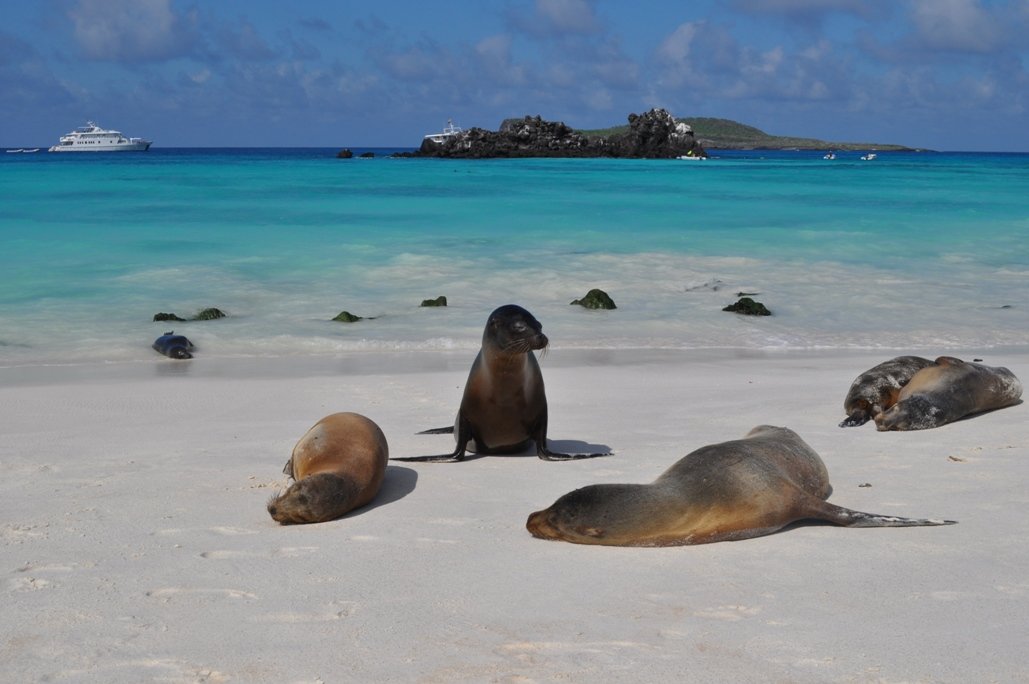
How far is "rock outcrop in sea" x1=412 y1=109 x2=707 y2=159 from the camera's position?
323 feet

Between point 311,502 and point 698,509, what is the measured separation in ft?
5.02

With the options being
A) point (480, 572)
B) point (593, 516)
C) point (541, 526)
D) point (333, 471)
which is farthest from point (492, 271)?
point (480, 572)

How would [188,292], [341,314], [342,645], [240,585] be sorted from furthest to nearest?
[188,292]
[341,314]
[240,585]
[342,645]

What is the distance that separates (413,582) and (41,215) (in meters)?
26.4

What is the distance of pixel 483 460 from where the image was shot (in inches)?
233

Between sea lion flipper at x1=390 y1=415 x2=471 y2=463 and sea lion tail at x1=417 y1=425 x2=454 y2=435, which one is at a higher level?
sea lion flipper at x1=390 y1=415 x2=471 y2=463

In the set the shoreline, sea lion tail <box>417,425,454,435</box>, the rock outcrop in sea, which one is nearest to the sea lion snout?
sea lion tail <box>417,425,454,435</box>

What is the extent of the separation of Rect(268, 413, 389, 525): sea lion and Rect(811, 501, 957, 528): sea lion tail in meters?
1.86

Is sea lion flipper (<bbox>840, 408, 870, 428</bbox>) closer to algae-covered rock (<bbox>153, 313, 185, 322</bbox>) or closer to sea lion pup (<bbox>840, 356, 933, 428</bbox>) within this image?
sea lion pup (<bbox>840, 356, 933, 428</bbox>)

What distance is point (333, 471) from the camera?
485cm

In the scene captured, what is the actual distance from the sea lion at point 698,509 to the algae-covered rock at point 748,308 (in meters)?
8.45

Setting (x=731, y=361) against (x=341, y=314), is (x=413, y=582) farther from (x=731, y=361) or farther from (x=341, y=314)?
(x=341, y=314)

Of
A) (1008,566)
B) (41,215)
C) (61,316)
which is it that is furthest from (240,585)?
(41,215)

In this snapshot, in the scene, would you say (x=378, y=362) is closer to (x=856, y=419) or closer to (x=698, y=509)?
(x=856, y=419)
